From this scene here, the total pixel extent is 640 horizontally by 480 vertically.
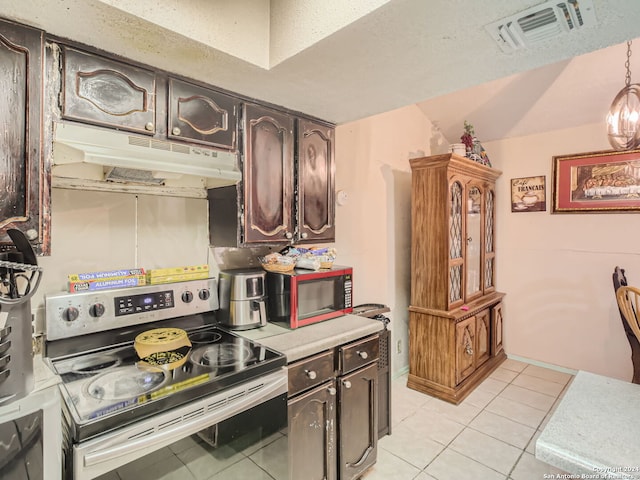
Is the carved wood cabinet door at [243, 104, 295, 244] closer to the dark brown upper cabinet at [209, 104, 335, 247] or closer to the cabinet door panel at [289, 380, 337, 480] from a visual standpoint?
the dark brown upper cabinet at [209, 104, 335, 247]

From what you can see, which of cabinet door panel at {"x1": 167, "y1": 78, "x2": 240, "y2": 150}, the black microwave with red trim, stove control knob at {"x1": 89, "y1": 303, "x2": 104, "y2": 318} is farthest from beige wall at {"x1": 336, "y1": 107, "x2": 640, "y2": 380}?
stove control knob at {"x1": 89, "y1": 303, "x2": 104, "y2": 318}

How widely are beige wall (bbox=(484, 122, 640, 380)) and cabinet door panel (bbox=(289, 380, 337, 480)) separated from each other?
2810mm


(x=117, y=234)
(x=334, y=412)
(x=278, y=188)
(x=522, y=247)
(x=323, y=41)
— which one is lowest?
(x=334, y=412)

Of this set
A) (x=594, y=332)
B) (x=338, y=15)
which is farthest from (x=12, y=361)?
(x=594, y=332)

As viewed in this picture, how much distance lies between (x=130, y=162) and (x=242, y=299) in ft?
2.78

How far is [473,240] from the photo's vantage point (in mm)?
3293

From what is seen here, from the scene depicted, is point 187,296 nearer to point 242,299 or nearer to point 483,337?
point 242,299

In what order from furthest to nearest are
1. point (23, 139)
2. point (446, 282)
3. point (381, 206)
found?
point (381, 206) → point (446, 282) → point (23, 139)

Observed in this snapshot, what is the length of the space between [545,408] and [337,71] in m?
2.96

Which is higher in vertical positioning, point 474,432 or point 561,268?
point 561,268

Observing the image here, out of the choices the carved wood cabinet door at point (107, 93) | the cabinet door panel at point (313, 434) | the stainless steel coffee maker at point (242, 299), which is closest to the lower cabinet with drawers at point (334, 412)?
the cabinet door panel at point (313, 434)

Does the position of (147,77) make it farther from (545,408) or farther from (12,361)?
(545,408)

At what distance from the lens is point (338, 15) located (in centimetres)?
118

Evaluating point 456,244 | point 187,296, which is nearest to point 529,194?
point 456,244
